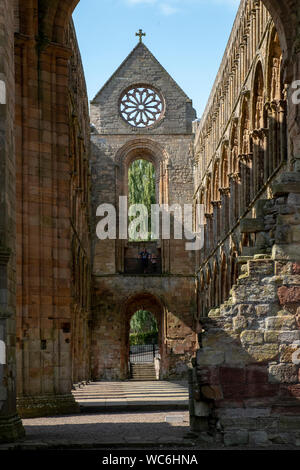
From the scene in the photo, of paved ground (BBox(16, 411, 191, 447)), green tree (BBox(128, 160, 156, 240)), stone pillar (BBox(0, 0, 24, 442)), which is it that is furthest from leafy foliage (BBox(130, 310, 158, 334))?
stone pillar (BBox(0, 0, 24, 442))

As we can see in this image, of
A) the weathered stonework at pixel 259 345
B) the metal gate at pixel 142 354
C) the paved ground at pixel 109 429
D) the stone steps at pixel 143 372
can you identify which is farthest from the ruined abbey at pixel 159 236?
the metal gate at pixel 142 354

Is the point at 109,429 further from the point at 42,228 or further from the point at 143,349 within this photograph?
the point at 143,349

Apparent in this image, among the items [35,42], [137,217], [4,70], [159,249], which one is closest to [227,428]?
[4,70]

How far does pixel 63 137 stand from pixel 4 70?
5.14 m

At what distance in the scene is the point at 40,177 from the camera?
15789 millimetres

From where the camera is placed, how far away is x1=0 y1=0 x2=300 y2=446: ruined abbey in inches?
408

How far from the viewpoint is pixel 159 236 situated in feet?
118

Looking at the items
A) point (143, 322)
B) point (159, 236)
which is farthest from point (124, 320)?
point (143, 322)

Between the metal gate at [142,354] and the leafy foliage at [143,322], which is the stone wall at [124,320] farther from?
the leafy foliage at [143,322]

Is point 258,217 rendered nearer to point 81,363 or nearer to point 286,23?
point 286,23

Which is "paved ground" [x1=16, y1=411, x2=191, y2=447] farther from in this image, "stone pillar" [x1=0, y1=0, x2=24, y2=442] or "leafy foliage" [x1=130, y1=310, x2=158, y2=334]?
"leafy foliage" [x1=130, y1=310, x2=158, y2=334]

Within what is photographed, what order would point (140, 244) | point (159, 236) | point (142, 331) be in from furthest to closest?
point (142, 331) → point (140, 244) → point (159, 236)

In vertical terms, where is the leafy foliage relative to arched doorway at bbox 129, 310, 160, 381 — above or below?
above

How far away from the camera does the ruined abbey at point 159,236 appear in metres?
10.4
